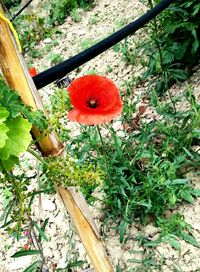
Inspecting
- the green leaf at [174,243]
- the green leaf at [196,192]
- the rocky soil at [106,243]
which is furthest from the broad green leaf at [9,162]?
the green leaf at [196,192]

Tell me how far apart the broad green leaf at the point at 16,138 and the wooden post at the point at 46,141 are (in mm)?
102

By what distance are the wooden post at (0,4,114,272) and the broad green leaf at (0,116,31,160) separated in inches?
4.0

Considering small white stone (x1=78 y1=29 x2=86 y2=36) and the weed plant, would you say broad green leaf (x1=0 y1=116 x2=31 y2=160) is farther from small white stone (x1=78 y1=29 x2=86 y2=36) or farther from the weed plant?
small white stone (x1=78 y1=29 x2=86 y2=36)

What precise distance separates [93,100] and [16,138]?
0.42m

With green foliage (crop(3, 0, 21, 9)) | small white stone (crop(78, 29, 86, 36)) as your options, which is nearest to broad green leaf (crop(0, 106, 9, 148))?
small white stone (crop(78, 29, 86, 36))

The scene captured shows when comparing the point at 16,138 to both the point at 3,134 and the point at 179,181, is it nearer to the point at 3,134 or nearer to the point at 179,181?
the point at 3,134

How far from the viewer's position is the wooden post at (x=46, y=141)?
3.15ft

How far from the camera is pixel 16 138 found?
0.90m

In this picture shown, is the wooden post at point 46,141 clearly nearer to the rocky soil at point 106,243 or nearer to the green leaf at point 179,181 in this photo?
the rocky soil at point 106,243

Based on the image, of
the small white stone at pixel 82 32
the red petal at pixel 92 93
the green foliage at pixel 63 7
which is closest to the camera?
the red petal at pixel 92 93

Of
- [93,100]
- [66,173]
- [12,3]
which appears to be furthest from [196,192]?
[12,3]

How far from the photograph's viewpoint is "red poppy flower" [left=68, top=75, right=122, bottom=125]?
3.89ft

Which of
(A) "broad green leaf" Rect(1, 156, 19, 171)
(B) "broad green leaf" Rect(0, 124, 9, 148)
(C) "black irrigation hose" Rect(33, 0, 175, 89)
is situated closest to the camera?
(B) "broad green leaf" Rect(0, 124, 9, 148)

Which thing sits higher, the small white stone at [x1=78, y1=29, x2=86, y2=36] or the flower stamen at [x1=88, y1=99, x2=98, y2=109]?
the small white stone at [x1=78, y1=29, x2=86, y2=36]
